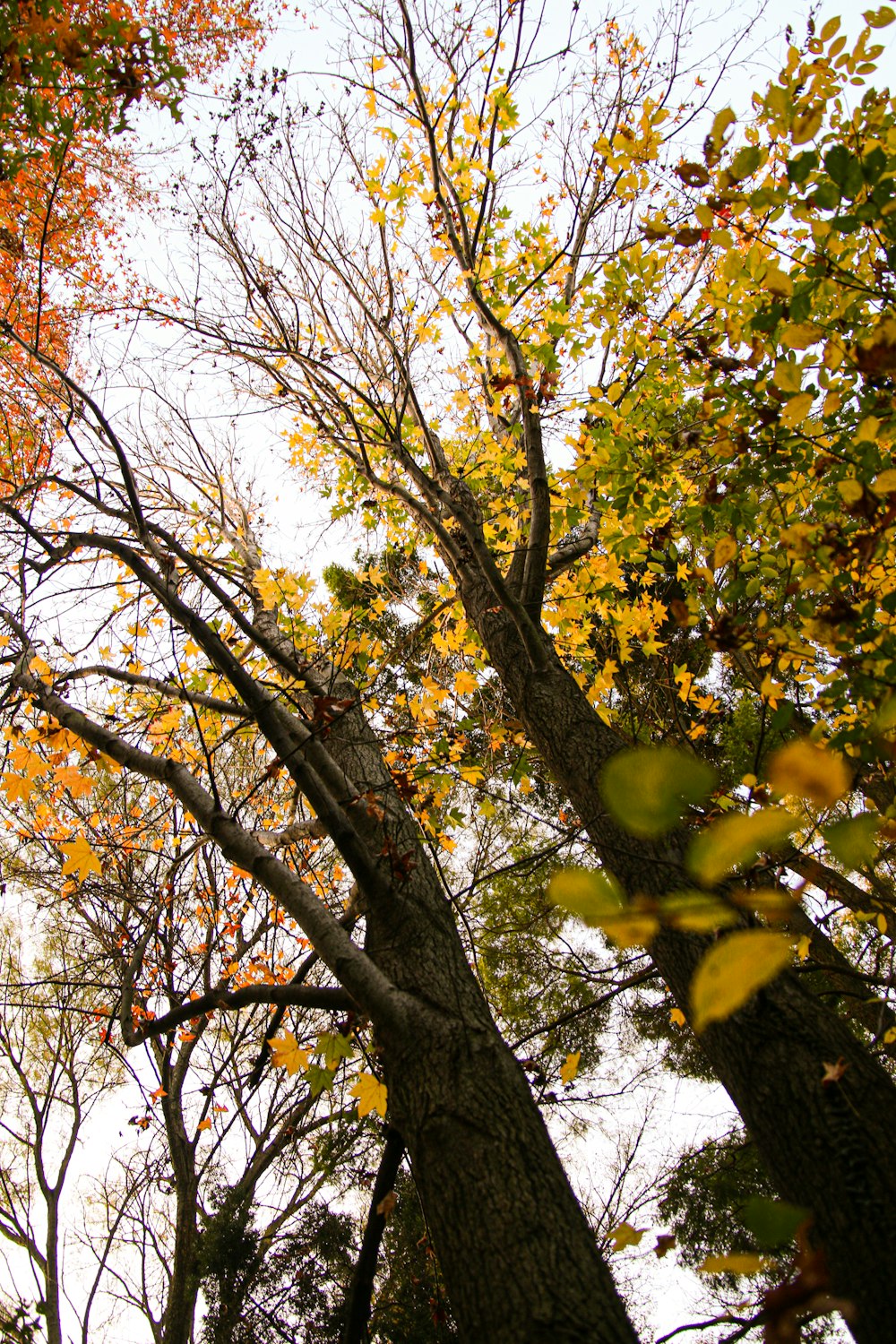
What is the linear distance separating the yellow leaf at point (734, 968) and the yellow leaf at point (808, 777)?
0.11 m

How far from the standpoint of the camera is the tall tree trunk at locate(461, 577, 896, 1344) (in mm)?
1345

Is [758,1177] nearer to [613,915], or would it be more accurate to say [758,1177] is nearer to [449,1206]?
[449,1206]

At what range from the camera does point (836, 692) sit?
4.61ft

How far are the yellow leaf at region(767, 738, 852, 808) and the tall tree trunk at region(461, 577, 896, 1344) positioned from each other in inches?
19.0

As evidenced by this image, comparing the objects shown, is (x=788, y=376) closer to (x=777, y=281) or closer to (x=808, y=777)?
(x=777, y=281)

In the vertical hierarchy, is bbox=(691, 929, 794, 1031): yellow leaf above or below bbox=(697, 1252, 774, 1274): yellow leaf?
above

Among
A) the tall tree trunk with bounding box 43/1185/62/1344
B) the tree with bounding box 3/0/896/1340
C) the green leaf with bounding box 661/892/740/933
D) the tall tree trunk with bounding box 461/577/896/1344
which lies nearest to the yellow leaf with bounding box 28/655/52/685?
the tree with bounding box 3/0/896/1340

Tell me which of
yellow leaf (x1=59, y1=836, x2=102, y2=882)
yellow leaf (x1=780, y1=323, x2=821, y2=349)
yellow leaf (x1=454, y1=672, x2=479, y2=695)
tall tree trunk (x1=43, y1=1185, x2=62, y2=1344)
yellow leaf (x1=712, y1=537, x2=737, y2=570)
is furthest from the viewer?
tall tree trunk (x1=43, y1=1185, x2=62, y2=1344)

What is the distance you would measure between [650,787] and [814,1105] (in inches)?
63.0

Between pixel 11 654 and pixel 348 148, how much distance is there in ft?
11.3

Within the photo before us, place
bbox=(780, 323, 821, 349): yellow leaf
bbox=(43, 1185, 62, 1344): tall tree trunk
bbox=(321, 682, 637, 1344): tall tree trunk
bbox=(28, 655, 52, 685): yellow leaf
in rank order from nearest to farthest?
bbox=(321, 682, 637, 1344): tall tree trunk < bbox=(780, 323, 821, 349): yellow leaf < bbox=(28, 655, 52, 685): yellow leaf < bbox=(43, 1185, 62, 1344): tall tree trunk

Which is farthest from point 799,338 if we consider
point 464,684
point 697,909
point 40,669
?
point 464,684

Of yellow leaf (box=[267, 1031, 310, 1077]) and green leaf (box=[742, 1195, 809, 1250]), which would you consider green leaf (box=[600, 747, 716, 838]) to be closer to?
green leaf (box=[742, 1195, 809, 1250])

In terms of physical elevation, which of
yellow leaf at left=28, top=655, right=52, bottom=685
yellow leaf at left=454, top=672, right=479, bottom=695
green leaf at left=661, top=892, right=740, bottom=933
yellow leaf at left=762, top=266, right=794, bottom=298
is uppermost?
yellow leaf at left=454, top=672, right=479, bottom=695
